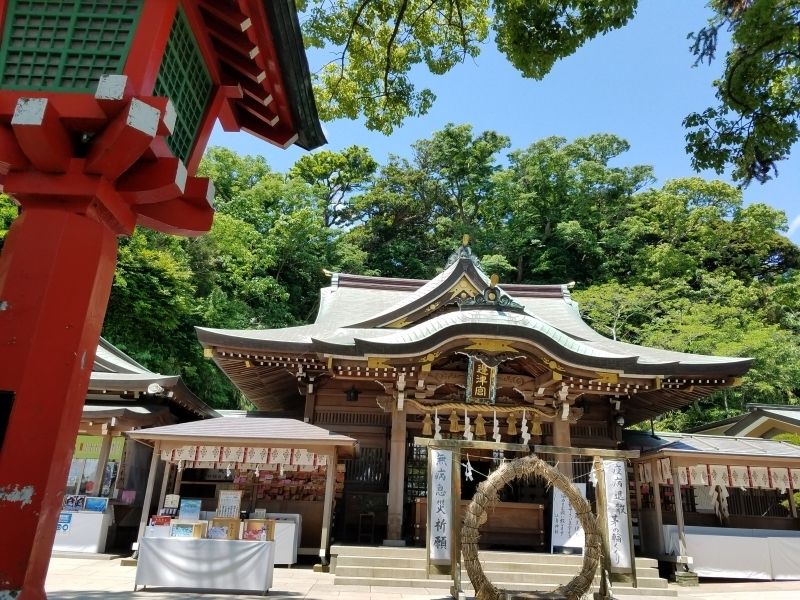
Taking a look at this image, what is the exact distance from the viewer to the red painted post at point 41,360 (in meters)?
3.18

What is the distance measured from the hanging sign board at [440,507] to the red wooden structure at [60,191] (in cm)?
512

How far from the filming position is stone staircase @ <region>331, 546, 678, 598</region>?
8.59 m

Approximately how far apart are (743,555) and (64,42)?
1316 centimetres

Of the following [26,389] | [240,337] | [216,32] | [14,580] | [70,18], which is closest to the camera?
[14,580]

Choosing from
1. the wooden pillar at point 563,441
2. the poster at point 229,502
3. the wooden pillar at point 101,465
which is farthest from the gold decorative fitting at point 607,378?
the wooden pillar at point 101,465

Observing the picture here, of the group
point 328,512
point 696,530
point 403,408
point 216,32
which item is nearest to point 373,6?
point 216,32

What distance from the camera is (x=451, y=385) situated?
454 inches

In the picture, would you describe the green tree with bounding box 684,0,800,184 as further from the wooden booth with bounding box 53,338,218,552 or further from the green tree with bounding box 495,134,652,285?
the green tree with bounding box 495,134,652,285

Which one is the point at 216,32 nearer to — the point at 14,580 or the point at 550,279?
the point at 14,580

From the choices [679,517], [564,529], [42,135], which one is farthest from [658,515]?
[42,135]

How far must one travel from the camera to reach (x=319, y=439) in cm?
983

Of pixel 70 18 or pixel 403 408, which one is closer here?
pixel 70 18

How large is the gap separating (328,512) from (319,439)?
4.57 feet

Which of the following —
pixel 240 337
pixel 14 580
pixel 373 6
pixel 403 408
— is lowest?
pixel 14 580
